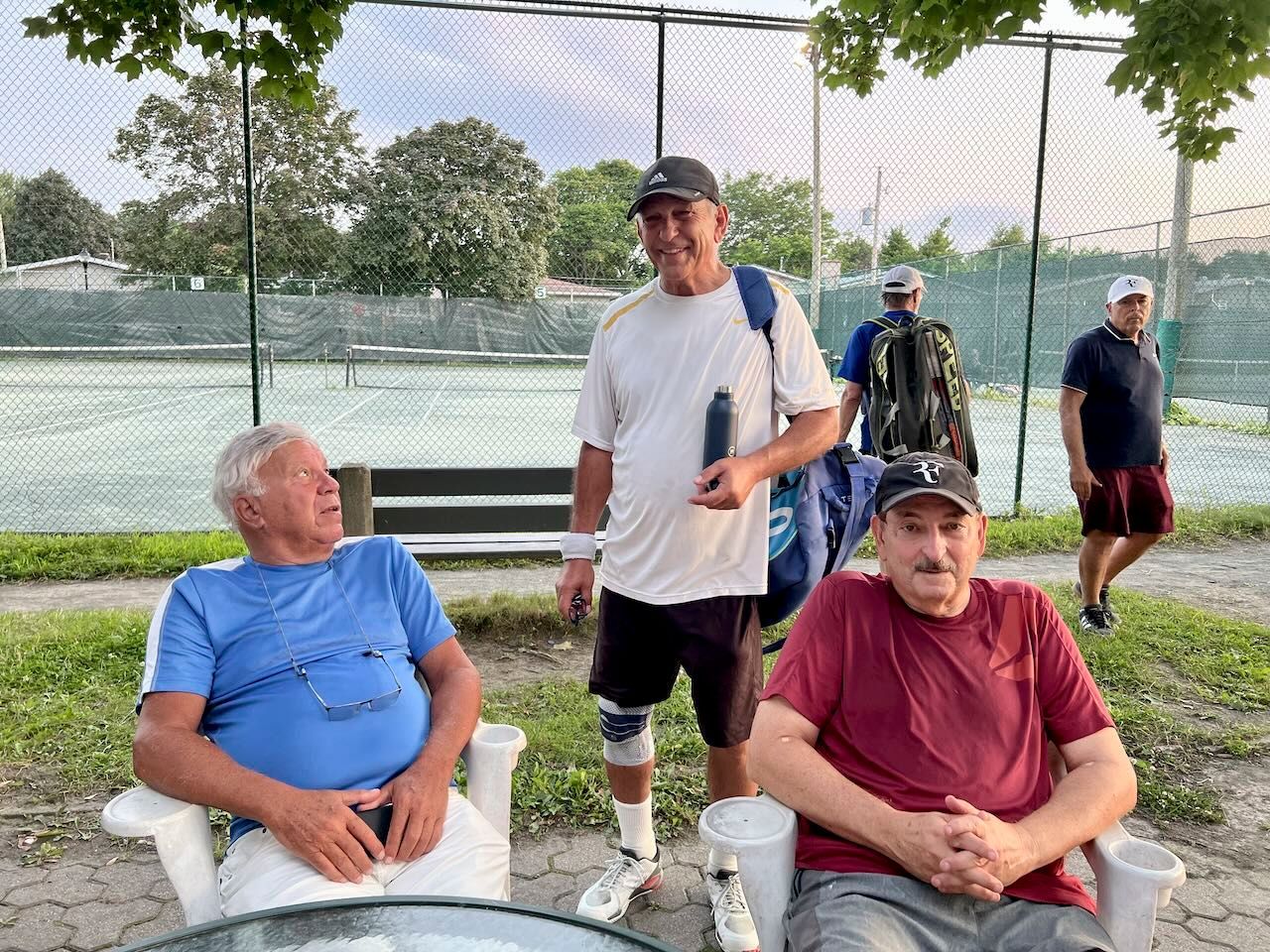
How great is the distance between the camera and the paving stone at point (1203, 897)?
104 inches

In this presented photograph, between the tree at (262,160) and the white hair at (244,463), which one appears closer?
the white hair at (244,463)

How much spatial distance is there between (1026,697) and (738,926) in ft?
3.49

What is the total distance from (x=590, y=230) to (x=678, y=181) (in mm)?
4504

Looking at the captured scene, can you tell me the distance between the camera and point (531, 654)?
15.4 ft

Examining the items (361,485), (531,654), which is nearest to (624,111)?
(361,485)

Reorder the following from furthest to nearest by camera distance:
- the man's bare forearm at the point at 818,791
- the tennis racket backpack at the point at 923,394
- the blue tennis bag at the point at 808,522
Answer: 1. the tennis racket backpack at the point at 923,394
2. the blue tennis bag at the point at 808,522
3. the man's bare forearm at the point at 818,791

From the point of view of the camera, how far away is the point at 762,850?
1.69 m

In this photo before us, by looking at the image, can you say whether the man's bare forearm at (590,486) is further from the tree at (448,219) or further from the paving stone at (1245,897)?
the tree at (448,219)

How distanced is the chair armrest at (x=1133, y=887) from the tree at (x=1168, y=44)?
162cm

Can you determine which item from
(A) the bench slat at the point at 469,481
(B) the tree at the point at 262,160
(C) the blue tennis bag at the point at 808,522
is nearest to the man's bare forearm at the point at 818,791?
(C) the blue tennis bag at the point at 808,522

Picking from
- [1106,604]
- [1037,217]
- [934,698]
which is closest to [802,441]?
[934,698]

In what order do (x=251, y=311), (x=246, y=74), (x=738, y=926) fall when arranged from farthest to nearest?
(x=251, y=311) < (x=246, y=74) < (x=738, y=926)

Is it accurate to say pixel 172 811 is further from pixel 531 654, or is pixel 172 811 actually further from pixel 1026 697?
pixel 531 654

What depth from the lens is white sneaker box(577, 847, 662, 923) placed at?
254cm
